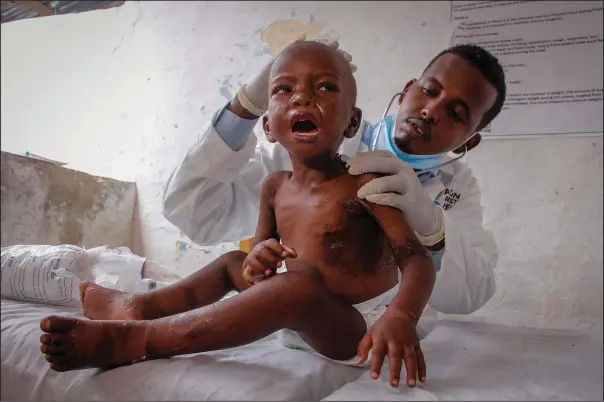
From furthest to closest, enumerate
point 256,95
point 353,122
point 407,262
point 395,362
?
point 256,95 < point 353,122 < point 407,262 < point 395,362

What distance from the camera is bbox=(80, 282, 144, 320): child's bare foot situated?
0.56 meters

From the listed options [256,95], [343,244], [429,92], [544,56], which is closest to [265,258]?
[343,244]

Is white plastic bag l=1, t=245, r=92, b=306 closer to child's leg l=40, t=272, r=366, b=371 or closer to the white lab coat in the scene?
child's leg l=40, t=272, r=366, b=371

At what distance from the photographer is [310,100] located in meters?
0.53

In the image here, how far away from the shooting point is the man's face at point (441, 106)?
78cm

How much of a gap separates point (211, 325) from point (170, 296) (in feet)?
0.47

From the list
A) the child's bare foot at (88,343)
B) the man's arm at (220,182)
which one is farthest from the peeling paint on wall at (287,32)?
the child's bare foot at (88,343)

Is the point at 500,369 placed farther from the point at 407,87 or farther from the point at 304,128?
the point at 407,87

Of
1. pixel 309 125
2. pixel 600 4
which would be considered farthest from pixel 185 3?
pixel 600 4

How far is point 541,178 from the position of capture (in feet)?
3.43

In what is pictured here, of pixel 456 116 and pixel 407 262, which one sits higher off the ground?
pixel 456 116

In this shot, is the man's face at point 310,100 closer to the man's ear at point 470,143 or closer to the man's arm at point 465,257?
the man's arm at point 465,257

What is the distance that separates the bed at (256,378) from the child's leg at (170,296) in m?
0.07

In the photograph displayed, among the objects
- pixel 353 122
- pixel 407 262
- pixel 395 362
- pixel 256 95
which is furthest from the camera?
pixel 256 95
